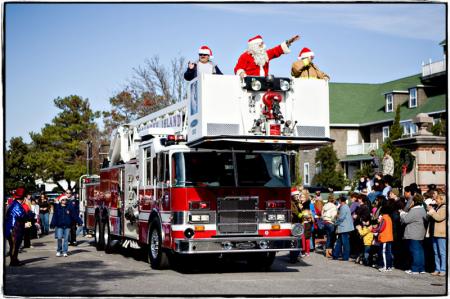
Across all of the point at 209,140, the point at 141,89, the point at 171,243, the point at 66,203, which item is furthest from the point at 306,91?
the point at 141,89

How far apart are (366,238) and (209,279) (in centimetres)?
496

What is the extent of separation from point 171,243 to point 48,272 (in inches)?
112

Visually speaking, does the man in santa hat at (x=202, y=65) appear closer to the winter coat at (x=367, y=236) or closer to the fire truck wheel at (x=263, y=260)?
the fire truck wheel at (x=263, y=260)

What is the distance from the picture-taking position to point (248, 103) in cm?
1424

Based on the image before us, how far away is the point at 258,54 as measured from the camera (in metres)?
15.2

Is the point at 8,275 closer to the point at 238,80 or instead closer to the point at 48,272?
the point at 48,272

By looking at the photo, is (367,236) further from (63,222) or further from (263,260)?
(63,222)

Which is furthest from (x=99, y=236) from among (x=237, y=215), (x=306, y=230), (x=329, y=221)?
(x=237, y=215)

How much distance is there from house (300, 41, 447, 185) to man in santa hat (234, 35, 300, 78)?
3761 cm

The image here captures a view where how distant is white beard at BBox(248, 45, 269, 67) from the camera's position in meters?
15.2

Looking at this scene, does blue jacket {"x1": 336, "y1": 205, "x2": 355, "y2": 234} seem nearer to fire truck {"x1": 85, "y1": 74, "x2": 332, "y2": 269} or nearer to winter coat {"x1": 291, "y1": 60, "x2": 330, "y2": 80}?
fire truck {"x1": 85, "y1": 74, "x2": 332, "y2": 269}

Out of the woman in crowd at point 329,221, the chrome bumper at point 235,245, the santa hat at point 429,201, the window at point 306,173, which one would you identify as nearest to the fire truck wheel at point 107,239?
the woman in crowd at point 329,221

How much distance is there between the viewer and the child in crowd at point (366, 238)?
57.0 ft

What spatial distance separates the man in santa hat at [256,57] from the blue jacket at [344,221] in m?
5.13
